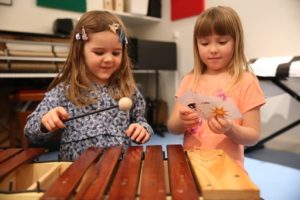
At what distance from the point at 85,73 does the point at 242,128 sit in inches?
24.8

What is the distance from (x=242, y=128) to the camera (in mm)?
1067

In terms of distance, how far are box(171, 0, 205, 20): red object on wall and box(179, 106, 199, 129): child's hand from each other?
2.44 meters

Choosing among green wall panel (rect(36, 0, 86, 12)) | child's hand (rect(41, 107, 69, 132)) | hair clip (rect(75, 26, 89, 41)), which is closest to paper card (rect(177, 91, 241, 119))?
child's hand (rect(41, 107, 69, 132))

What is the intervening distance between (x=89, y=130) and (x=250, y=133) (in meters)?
0.57

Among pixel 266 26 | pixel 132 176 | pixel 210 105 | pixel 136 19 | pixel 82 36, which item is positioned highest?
pixel 136 19

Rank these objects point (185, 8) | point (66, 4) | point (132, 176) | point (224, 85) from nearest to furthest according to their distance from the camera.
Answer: point (132, 176), point (224, 85), point (66, 4), point (185, 8)

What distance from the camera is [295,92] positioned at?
232cm

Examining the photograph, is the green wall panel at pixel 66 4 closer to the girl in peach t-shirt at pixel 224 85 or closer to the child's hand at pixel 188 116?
the girl in peach t-shirt at pixel 224 85

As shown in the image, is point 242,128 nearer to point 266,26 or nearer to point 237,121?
point 237,121

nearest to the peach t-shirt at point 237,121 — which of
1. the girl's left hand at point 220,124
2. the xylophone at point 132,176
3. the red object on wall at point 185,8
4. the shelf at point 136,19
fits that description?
the girl's left hand at point 220,124

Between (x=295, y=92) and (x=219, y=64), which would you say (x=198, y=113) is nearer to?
(x=219, y=64)

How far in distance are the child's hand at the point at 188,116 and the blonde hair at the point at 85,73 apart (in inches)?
11.0

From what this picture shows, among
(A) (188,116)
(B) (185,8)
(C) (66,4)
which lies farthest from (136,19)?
(A) (188,116)

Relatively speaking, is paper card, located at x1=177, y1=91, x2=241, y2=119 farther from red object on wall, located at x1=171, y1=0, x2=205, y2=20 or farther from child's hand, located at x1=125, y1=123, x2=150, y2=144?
red object on wall, located at x1=171, y1=0, x2=205, y2=20
